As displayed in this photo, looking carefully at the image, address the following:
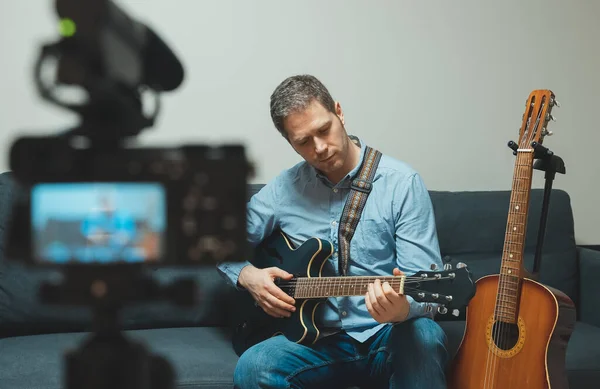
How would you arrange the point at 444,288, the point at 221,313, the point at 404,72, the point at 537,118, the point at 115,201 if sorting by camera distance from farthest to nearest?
1. the point at 404,72
2. the point at 221,313
3. the point at 537,118
4. the point at 444,288
5. the point at 115,201

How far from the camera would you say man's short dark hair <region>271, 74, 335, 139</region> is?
5.31 ft

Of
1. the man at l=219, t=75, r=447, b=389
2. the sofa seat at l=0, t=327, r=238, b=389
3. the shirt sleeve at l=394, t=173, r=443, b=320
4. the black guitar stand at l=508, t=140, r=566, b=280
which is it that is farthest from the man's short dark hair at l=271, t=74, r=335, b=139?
the sofa seat at l=0, t=327, r=238, b=389

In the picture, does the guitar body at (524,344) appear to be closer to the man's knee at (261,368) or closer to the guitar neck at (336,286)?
the guitar neck at (336,286)

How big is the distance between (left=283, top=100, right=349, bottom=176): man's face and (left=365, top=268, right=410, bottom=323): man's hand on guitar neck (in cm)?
37

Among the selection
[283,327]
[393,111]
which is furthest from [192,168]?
[393,111]

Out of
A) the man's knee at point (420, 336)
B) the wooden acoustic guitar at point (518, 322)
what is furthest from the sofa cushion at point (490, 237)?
the man's knee at point (420, 336)

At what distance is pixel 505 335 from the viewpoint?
61.9 inches

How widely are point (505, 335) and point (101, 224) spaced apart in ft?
4.37

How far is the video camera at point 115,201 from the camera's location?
1.51ft

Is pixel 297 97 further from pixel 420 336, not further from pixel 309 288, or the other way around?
pixel 420 336

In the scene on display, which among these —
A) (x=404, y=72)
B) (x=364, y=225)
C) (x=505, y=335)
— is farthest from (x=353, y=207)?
(x=404, y=72)

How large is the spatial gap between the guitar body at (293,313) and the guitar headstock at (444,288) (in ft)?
0.99

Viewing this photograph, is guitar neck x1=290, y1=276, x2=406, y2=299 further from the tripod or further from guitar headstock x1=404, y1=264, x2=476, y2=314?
the tripod

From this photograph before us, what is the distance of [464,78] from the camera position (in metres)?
2.40
